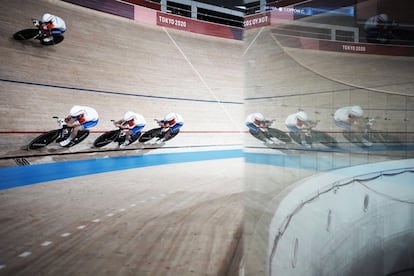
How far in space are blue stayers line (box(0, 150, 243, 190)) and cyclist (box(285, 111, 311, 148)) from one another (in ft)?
11.4

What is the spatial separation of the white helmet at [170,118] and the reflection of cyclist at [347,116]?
4.82 meters

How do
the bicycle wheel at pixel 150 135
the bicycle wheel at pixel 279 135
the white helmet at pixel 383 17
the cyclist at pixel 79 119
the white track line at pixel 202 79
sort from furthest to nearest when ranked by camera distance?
the white track line at pixel 202 79, the bicycle wheel at pixel 150 135, the cyclist at pixel 79 119, the white helmet at pixel 383 17, the bicycle wheel at pixel 279 135

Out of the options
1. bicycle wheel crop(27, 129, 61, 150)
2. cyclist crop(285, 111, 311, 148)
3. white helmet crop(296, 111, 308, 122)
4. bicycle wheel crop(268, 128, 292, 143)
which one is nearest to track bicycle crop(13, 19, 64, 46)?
bicycle wheel crop(27, 129, 61, 150)

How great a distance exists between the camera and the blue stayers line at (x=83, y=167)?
4.74 meters

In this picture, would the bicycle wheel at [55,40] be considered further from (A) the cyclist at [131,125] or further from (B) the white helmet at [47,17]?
(A) the cyclist at [131,125]

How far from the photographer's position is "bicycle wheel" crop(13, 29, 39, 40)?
5688mm

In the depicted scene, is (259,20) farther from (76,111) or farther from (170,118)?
(76,111)

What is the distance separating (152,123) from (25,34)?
319 cm

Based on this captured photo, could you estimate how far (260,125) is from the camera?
4926mm

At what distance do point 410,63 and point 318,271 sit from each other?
4230mm

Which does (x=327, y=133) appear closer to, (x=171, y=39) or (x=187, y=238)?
(x=187, y=238)

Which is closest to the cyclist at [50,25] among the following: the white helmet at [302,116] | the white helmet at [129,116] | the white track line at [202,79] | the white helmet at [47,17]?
the white helmet at [47,17]

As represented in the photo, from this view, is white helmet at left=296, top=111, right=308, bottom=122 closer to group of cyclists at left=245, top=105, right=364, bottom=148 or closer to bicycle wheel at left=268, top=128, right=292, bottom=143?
group of cyclists at left=245, top=105, right=364, bottom=148

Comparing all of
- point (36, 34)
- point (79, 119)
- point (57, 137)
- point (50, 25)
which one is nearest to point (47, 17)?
point (50, 25)
